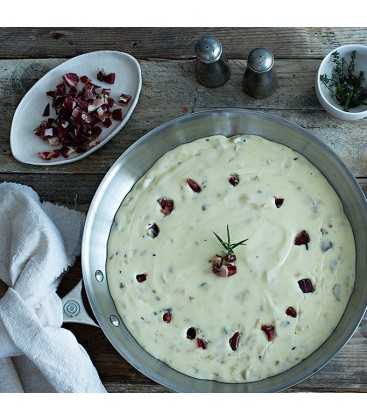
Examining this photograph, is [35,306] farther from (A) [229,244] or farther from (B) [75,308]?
(A) [229,244]

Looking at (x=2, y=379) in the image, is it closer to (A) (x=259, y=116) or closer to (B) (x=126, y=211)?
(B) (x=126, y=211)

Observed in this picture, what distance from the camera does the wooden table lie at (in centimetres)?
245

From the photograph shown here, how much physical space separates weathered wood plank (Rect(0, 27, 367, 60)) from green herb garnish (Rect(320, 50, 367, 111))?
0.11 meters

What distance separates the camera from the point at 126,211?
2.35 meters

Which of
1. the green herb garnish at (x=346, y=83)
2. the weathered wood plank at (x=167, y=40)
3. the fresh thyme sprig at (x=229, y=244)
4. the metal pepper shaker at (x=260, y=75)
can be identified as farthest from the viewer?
the weathered wood plank at (x=167, y=40)

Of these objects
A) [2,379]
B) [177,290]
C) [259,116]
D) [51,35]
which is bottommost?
[2,379]

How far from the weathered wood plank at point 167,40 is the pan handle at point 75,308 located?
95 centimetres

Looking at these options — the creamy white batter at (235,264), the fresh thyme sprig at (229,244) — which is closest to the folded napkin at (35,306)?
the creamy white batter at (235,264)

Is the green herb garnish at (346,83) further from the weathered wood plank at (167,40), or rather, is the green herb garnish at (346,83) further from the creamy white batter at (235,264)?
the creamy white batter at (235,264)

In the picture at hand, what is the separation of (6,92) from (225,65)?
0.87 metres

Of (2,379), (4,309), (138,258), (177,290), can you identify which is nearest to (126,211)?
(138,258)

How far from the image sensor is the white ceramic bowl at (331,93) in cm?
240

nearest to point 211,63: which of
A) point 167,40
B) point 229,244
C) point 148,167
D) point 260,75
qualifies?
point 260,75

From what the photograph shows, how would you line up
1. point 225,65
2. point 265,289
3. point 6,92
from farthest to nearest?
point 6,92 < point 225,65 < point 265,289
